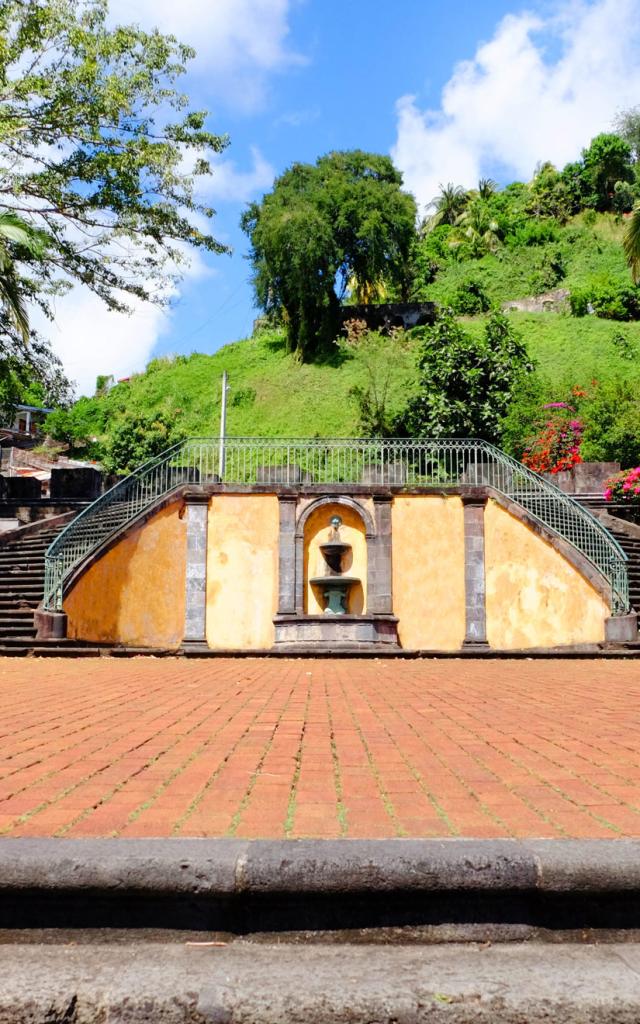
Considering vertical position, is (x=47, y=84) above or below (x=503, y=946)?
above

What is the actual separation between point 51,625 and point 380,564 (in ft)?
23.3

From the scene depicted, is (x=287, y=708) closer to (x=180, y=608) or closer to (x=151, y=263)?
(x=180, y=608)

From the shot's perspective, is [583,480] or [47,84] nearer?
[47,84]

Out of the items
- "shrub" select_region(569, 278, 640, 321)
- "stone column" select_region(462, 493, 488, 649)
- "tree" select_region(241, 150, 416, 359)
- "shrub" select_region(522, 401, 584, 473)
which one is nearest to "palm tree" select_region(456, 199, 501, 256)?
"shrub" select_region(569, 278, 640, 321)

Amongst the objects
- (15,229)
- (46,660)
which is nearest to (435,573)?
(46,660)

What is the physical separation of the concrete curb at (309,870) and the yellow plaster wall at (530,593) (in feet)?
46.3

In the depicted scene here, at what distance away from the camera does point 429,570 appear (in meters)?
17.8

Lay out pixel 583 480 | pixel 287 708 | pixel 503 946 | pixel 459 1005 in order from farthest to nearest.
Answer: pixel 583 480, pixel 287 708, pixel 503 946, pixel 459 1005

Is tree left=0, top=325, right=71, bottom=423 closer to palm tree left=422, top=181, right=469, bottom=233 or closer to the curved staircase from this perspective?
the curved staircase

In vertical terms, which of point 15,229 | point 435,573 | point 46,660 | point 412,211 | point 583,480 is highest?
point 412,211

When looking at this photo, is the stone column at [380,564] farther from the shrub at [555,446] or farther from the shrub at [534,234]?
the shrub at [534,234]

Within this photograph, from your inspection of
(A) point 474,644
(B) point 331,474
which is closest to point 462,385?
(B) point 331,474

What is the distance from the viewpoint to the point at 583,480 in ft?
72.6

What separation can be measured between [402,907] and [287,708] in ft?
12.9
